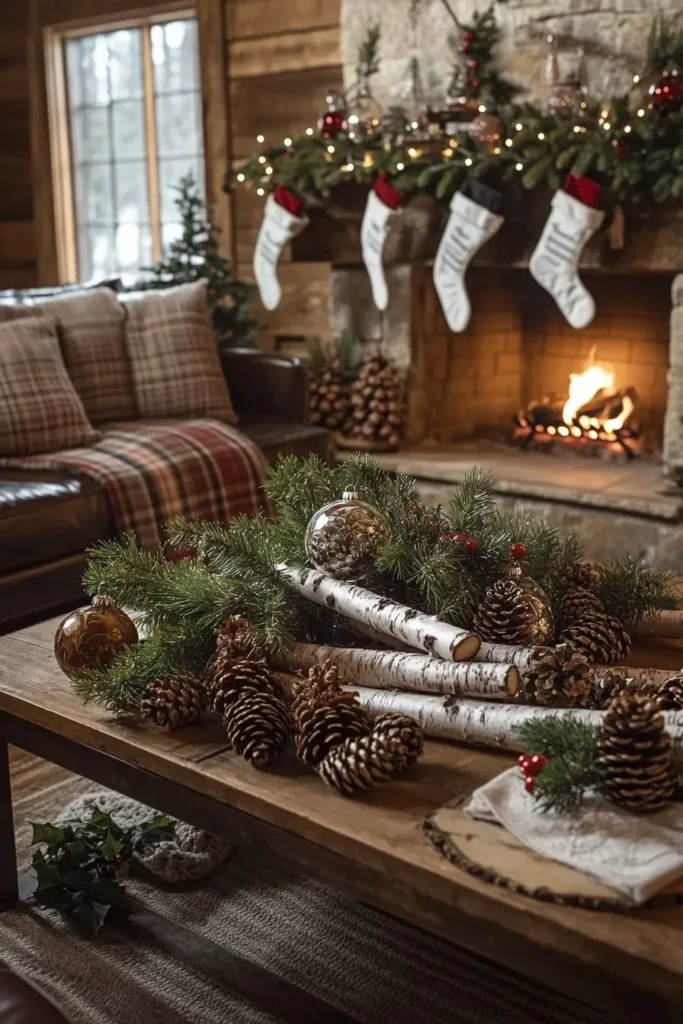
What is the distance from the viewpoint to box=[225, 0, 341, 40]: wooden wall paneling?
13.8 feet

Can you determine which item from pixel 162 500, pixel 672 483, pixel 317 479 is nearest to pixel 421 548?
pixel 317 479

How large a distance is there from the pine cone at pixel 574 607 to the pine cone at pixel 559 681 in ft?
0.75

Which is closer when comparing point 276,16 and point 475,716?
point 475,716

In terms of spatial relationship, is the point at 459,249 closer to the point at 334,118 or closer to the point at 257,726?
the point at 334,118

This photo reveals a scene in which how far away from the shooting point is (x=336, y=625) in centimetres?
157

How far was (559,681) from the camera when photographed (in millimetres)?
1281

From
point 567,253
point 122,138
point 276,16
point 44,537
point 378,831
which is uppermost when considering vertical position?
point 276,16

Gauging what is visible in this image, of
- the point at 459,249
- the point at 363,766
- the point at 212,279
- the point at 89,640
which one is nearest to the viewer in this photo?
the point at 363,766

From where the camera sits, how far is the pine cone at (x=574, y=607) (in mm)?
1534

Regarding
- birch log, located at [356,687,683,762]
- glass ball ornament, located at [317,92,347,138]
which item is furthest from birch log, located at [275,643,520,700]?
glass ball ornament, located at [317,92,347,138]

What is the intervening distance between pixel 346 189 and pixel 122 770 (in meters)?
2.86

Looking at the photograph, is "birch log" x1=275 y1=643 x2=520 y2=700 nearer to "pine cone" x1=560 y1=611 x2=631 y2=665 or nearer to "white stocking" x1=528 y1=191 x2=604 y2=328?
"pine cone" x1=560 y1=611 x2=631 y2=665

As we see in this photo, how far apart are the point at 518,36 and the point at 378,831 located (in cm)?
313

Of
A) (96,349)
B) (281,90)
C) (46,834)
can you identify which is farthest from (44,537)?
(281,90)
